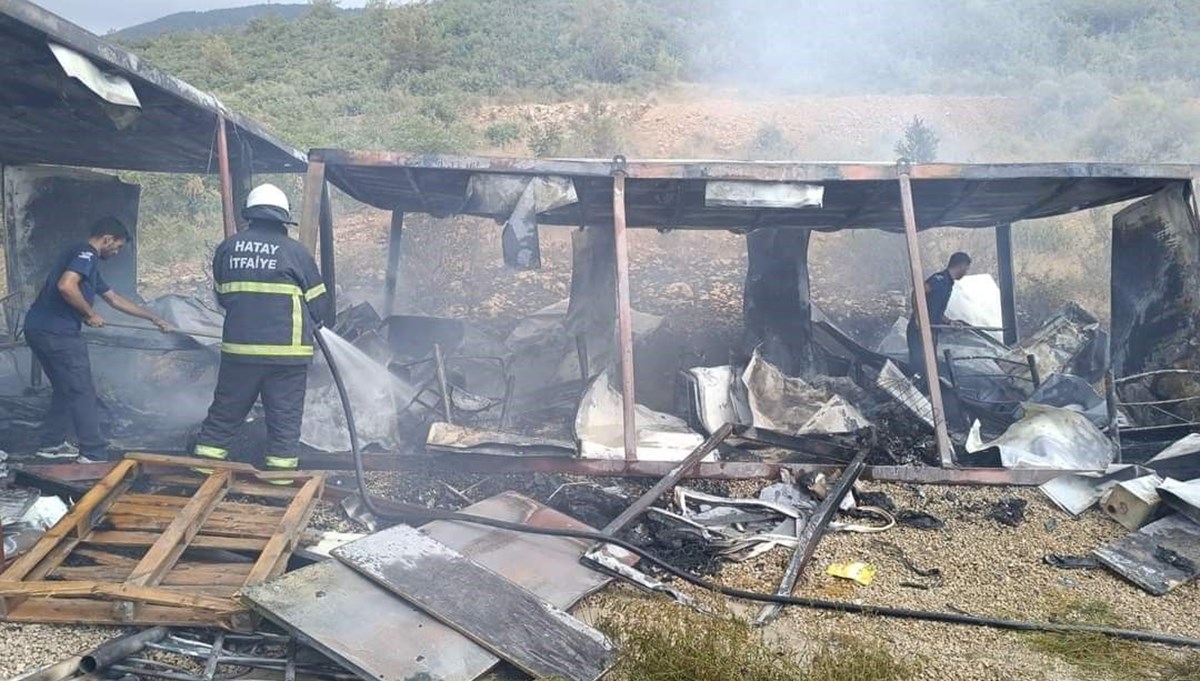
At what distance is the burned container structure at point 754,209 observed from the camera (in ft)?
19.2

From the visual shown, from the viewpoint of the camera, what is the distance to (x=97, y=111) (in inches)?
234

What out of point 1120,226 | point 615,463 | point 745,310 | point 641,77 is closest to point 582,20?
point 641,77

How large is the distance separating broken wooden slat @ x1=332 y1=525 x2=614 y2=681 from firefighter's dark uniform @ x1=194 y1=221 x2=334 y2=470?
1.54m

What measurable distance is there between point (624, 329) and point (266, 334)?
2.51m

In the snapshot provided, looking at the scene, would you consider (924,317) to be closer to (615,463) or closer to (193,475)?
(615,463)

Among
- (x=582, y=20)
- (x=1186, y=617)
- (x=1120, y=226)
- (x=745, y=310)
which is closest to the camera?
(x=1186, y=617)

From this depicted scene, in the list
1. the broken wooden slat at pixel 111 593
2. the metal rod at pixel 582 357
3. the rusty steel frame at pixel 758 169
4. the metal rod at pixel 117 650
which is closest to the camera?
the metal rod at pixel 117 650

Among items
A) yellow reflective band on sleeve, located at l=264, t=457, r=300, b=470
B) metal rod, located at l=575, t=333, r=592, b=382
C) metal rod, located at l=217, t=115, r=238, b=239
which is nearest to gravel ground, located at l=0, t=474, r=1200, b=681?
yellow reflective band on sleeve, located at l=264, t=457, r=300, b=470

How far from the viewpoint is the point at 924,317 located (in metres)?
5.95

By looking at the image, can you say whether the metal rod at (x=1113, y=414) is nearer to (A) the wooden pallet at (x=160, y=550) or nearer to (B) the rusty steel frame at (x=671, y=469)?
(B) the rusty steel frame at (x=671, y=469)

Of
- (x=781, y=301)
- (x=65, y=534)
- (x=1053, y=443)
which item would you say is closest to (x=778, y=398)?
(x=1053, y=443)

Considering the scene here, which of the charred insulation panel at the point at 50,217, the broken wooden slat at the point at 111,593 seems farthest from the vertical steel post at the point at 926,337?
the charred insulation panel at the point at 50,217

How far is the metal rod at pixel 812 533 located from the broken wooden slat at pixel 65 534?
352 cm

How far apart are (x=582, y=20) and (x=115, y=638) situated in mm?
29087
